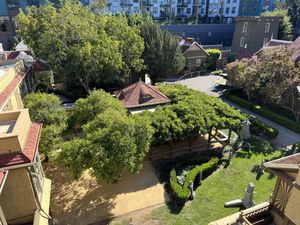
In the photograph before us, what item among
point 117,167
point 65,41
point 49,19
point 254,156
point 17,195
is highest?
point 49,19

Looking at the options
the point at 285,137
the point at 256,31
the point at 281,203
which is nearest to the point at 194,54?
the point at 256,31

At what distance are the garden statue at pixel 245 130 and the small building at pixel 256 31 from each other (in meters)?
31.3

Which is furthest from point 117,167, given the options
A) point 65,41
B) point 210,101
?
point 65,41

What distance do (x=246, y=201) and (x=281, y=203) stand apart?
375 centimetres

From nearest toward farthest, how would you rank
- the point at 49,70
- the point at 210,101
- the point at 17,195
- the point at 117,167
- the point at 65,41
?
the point at 17,195, the point at 117,167, the point at 210,101, the point at 65,41, the point at 49,70

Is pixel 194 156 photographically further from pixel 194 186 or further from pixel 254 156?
pixel 254 156

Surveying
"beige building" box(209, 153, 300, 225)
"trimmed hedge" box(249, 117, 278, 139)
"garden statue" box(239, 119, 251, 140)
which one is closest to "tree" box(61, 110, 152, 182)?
"beige building" box(209, 153, 300, 225)

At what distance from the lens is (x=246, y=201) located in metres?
15.8

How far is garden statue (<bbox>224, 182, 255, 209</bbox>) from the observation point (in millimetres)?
15547

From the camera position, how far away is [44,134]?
17328mm

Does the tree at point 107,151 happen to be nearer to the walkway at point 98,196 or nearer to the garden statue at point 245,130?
the walkway at point 98,196

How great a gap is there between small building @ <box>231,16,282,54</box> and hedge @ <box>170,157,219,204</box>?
126 ft

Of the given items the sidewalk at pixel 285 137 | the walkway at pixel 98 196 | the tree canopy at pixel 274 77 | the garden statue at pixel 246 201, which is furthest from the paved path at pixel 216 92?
the walkway at pixel 98 196

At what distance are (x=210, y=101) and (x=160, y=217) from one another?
11775 mm
